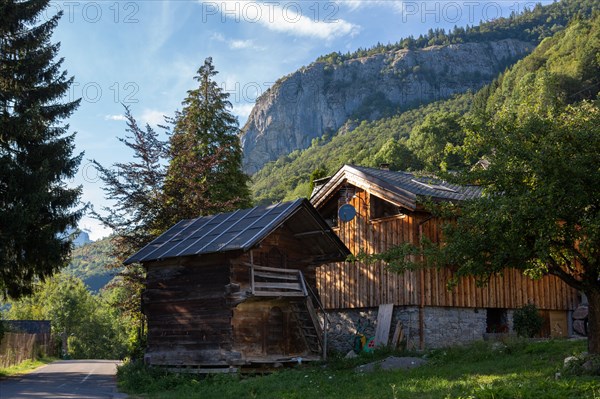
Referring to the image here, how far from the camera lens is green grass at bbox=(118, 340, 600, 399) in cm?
1199

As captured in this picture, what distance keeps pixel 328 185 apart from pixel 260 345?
30.9 feet

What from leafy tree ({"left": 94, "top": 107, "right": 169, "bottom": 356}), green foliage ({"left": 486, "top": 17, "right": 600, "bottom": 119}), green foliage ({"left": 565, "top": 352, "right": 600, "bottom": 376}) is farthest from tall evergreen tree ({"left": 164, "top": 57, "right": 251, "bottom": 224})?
green foliage ({"left": 486, "top": 17, "right": 600, "bottom": 119})

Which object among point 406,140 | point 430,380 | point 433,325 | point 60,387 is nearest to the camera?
point 430,380

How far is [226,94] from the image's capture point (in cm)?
4225

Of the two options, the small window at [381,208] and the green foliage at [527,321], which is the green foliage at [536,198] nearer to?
the small window at [381,208]

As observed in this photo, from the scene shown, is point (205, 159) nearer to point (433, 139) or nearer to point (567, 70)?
point (433, 139)

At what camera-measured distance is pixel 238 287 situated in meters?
20.8

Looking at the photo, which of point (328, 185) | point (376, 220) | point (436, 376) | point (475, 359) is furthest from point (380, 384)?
point (328, 185)

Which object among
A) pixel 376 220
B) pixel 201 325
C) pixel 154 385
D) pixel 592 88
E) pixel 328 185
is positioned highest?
pixel 592 88

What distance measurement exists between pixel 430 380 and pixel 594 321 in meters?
4.17

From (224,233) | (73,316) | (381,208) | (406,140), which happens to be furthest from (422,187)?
(406,140)

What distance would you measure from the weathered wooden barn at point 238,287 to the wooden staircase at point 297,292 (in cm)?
4

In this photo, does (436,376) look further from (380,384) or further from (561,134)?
(561,134)

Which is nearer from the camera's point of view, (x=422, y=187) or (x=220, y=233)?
(x=220, y=233)
